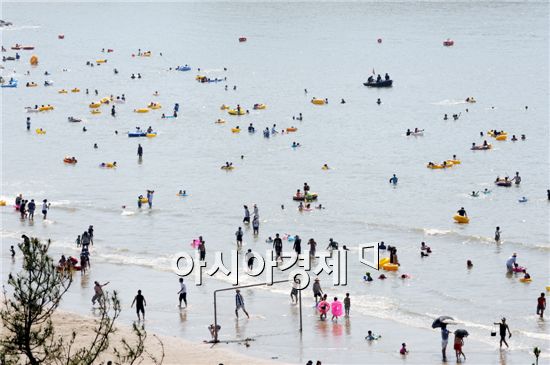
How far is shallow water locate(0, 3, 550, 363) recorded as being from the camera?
39312 mm

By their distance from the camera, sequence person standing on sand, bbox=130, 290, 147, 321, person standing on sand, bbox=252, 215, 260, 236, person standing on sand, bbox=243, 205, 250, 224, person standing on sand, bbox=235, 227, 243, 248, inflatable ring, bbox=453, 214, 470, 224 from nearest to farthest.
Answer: person standing on sand, bbox=130, 290, 147, 321 < person standing on sand, bbox=235, 227, 243, 248 < person standing on sand, bbox=252, 215, 260, 236 < person standing on sand, bbox=243, 205, 250, 224 < inflatable ring, bbox=453, 214, 470, 224

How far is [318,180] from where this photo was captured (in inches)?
2662

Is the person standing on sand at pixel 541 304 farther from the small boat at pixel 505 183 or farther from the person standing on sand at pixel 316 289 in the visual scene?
the small boat at pixel 505 183

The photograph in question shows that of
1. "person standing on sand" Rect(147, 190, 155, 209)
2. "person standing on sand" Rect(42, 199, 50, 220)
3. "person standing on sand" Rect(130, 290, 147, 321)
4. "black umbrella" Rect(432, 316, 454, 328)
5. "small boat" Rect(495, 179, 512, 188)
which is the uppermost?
"small boat" Rect(495, 179, 512, 188)

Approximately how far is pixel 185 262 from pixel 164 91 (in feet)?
211

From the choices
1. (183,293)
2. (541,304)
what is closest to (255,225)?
(183,293)

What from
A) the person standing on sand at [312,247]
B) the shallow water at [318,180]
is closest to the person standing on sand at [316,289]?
the shallow water at [318,180]

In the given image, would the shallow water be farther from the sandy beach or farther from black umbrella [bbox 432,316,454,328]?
the sandy beach

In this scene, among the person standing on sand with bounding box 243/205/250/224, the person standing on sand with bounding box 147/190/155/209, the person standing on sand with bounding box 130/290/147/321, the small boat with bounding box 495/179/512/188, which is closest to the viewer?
the person standing on sand with bounding box 130/290/147/321

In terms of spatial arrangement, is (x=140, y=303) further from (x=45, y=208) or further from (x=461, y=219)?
(x=461, y=219)

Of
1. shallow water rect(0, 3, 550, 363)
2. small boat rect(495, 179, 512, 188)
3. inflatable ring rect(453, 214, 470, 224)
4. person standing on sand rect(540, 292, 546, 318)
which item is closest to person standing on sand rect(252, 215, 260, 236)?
shallow water rect(0, 3, 550, 363)

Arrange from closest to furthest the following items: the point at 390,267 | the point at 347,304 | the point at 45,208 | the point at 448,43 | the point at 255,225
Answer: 1. the point at 347,304
2. the point at 390,267
3. the point at 255,225
4. the point at 45,208
5. the point at 448,43

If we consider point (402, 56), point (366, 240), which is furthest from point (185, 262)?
point (402, 56)

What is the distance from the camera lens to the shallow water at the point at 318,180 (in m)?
39.3
